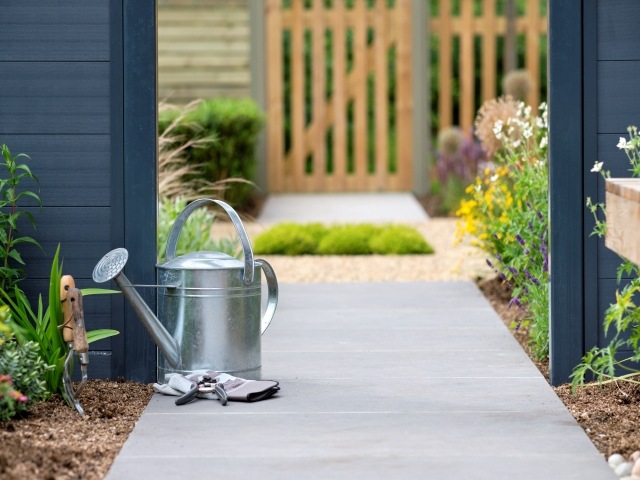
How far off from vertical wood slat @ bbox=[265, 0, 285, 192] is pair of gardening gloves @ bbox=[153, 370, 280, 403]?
8.22 metres

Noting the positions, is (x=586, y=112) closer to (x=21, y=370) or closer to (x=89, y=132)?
(x=89, y=132)

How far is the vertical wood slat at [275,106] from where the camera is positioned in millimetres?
12164

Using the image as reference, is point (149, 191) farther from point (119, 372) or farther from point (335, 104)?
point (335, 104)

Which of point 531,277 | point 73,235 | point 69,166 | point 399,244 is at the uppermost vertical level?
point 69,166

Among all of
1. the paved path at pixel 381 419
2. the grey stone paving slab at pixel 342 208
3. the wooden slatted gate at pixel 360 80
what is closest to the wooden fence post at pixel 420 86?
the wooden slatted gate at pixel 360 80

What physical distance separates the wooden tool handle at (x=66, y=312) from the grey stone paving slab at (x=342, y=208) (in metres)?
6.28

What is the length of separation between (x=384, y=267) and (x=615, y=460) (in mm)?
4518

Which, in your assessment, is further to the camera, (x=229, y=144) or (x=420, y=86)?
(x=420, y=86)

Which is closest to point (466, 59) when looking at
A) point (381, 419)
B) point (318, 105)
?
point (318, 105)

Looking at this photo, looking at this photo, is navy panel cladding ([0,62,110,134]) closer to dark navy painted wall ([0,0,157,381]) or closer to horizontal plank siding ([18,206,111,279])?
dark navy painted wall ([0,0,157,381])

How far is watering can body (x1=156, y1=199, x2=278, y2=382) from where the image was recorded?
4.10 metres

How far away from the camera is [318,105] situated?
12.4 meters

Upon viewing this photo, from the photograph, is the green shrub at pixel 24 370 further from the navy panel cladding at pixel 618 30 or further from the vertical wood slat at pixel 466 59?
the vertical wood slat at pixel 466 59

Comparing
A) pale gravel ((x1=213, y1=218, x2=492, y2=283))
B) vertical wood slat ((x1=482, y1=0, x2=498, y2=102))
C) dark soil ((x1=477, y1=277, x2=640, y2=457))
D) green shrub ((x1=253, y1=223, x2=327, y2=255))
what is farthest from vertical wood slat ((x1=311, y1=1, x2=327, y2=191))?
dark soil ((x1=477, y1=277, x2=640, y2=457))
